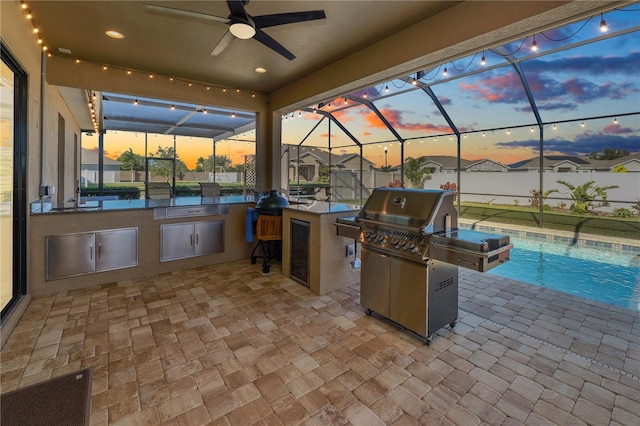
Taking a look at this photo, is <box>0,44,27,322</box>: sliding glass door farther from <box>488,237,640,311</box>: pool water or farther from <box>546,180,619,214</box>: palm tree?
<box>546,180,619,214</box>: palm tree

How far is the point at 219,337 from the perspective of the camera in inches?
103

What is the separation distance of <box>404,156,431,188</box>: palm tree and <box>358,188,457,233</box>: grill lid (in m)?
7.02

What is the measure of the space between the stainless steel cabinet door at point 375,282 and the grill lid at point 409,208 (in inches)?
13.9

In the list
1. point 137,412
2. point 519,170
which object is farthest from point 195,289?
point 519,170

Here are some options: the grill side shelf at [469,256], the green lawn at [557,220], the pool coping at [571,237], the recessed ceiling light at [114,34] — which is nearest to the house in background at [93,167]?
the recessed ceiling light at [114,34]

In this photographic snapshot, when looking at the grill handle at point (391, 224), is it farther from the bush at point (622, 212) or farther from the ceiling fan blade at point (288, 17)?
the bush at point (622, 212)

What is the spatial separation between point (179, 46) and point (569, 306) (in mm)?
5232

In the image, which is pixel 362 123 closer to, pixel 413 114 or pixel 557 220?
pixel 413 114

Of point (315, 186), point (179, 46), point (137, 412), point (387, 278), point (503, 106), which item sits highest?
point (503, 106)

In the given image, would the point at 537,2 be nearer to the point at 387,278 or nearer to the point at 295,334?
the point at 387,278

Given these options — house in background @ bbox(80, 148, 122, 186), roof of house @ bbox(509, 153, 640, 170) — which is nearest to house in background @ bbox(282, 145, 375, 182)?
roof of house @ bbox(509, 153, 640, 170)

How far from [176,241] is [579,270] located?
6.65m

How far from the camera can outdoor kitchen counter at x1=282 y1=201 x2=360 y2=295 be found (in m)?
3.53

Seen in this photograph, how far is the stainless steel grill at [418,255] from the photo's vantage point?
230cm
